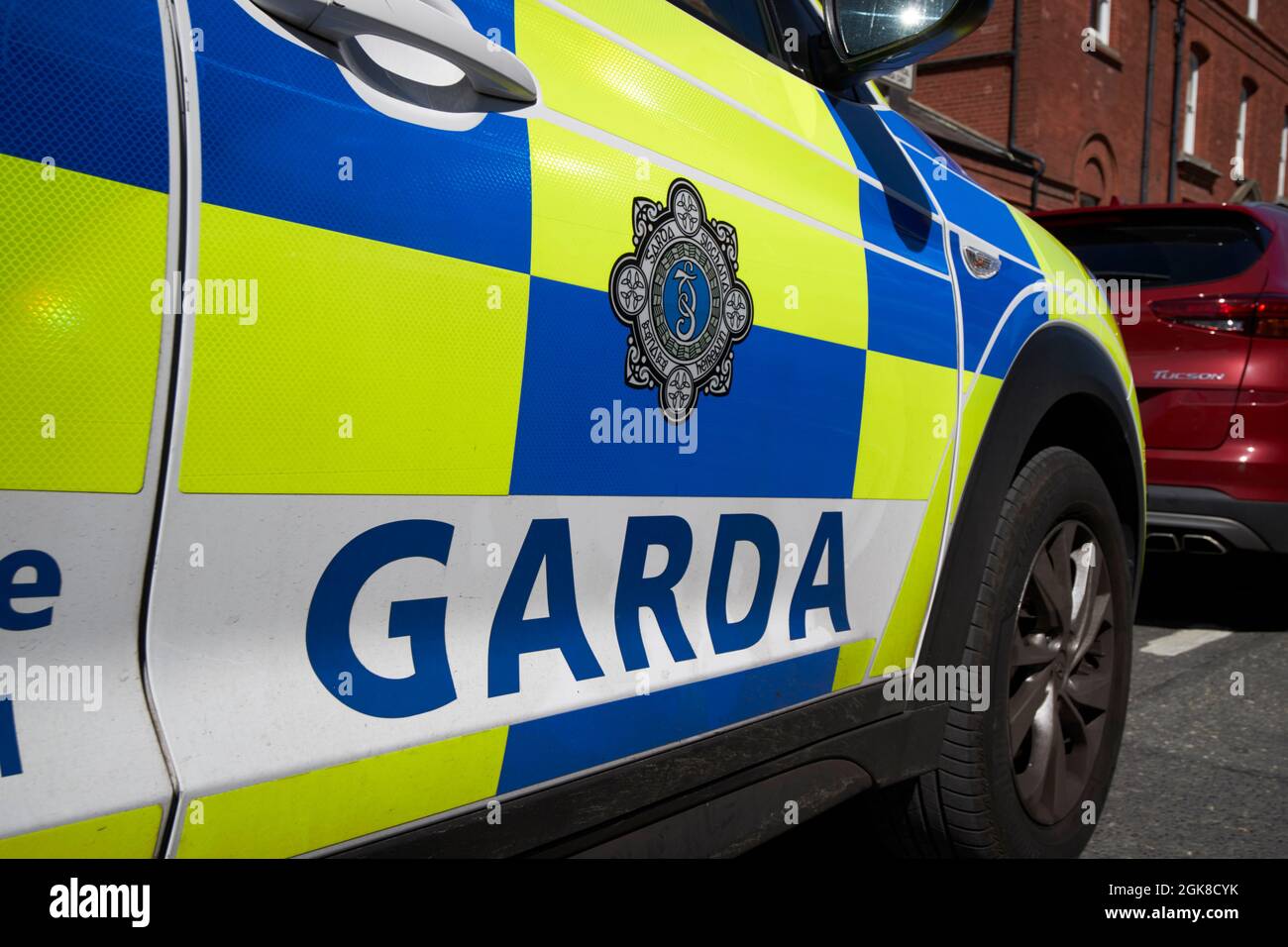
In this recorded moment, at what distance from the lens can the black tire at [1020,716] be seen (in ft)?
6.35

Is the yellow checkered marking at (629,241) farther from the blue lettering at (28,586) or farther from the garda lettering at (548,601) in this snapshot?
the blue lettering at (28,586)

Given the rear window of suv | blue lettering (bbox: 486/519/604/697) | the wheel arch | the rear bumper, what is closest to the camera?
blue lettering (bbox: 486/519/604/697)

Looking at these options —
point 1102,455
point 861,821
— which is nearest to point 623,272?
point 861,821

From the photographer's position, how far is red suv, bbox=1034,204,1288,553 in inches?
160

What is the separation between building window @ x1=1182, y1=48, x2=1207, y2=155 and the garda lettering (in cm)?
1975

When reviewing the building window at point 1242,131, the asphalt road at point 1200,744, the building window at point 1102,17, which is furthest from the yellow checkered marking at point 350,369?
the building window at point 1242,131

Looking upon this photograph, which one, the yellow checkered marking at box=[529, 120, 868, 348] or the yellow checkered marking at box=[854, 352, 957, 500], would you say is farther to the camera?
the yellow checkered marking at box=[854, 352, 957, 500]

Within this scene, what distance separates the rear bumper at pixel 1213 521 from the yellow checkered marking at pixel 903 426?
2.65 m

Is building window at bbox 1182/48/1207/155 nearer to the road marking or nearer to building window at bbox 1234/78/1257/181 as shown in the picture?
building window at bbox 1234/78/1257/181

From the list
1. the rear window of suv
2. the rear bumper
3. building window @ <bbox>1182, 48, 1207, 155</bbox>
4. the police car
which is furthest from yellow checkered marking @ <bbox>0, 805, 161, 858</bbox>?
building window @ <bbox>1182, 48, 1207, 155</bbox>

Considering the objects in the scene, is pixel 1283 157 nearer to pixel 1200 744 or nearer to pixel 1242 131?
pixel 1242 131
